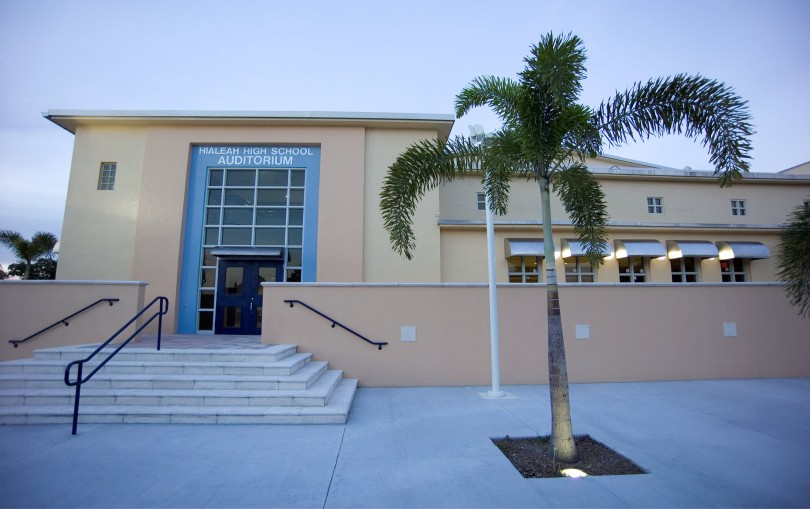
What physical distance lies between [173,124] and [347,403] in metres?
11.6

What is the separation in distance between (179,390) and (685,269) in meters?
15.7

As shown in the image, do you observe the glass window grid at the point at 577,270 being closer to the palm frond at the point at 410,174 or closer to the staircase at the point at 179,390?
the palm frond at the point at 410,174

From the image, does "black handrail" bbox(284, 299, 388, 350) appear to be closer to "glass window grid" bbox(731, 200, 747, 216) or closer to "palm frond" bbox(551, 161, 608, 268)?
"palm frond" bbox(551, 161, 608, 268)

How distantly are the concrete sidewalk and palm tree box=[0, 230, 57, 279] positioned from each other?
25027mm

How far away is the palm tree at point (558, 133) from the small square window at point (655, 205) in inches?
401

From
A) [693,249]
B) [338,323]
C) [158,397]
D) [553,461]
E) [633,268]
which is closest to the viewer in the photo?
[553,461]

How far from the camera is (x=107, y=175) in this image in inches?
504

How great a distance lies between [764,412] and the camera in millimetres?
6141

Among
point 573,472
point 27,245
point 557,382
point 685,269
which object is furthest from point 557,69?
point 27,245

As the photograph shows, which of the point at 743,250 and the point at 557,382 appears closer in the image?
the point at 557,382

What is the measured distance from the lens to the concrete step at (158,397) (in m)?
5.72

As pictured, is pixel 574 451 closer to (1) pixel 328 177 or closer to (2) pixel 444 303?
(2) pixel 444 303

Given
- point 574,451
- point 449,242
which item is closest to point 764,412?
point 574,451

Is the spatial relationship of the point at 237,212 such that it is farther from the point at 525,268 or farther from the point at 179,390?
the point at 525,268
